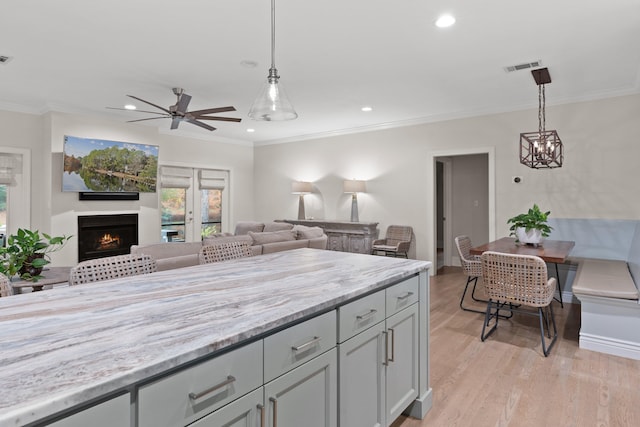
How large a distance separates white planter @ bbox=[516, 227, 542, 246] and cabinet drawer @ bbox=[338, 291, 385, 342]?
297 centimetres

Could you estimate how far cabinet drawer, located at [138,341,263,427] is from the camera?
0.94 metres

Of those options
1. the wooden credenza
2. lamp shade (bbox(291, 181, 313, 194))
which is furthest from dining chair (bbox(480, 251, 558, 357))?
lamp shade (bbox(291, 181, 313, 194))

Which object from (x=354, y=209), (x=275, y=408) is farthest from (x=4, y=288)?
(x=354, y=209)

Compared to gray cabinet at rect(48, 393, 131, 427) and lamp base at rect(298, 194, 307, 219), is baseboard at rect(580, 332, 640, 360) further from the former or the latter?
lamp base at rect(298, 194, 307, 219)

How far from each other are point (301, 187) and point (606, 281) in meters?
5.07

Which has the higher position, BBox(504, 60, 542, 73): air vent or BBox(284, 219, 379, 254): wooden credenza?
BBox(504, 60, 542, 73): air vent

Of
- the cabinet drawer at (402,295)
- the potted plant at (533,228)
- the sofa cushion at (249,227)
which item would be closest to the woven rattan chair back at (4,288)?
the cabinet drawer at (402,295)

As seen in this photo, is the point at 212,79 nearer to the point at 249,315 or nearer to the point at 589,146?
the point at 249,315

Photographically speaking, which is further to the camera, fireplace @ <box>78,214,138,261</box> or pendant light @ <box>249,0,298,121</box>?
fireplace @ <box>78,214,138,261</box>

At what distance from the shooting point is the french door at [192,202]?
713 centimetres

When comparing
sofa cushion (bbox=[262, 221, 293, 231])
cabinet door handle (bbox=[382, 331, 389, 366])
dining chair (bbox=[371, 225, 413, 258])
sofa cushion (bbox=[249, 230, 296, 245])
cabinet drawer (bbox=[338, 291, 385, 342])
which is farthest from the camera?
sofa cushion (bbox=[262, 221, 293, 231])

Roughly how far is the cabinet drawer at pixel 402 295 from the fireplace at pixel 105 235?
552 centimetres

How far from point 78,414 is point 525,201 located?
547cm

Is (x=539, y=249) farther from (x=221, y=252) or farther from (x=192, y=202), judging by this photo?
(x=192, y=202)
